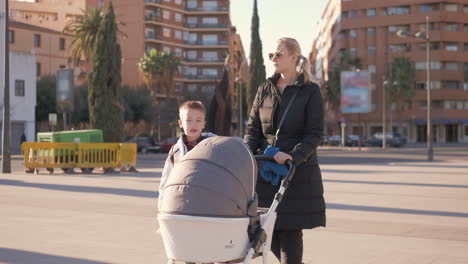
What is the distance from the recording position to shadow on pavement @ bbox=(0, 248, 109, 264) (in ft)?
22.3

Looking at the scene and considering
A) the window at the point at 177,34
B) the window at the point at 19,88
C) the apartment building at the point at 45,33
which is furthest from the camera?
the window at the point at 177,34

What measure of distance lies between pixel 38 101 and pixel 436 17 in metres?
51.6

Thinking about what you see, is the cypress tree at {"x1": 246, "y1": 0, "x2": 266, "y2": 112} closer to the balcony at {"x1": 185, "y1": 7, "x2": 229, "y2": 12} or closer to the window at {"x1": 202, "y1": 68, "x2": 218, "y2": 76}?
the window at {"x1": 202, "y1": 68, "x2": 218, "y2": 76}

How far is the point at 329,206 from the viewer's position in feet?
41.2

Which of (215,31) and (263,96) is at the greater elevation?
(215,31)

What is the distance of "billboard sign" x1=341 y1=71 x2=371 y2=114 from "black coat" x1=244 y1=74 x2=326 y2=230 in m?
61.4

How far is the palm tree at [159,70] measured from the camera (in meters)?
79.1

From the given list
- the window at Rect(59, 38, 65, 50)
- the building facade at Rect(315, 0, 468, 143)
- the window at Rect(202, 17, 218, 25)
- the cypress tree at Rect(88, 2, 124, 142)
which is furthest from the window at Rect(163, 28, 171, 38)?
the cypress tree at Rect(88, 2, 124, 142)

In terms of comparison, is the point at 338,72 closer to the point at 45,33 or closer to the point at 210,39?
the point at 210,39

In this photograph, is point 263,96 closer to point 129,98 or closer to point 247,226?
point 247,226

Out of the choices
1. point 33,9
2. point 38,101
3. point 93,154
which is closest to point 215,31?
point 33,9

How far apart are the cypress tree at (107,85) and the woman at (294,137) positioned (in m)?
30.9

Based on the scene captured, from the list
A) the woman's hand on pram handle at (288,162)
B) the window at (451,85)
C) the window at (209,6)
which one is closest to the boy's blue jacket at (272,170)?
the woman's hand on pram handle at (288,162)

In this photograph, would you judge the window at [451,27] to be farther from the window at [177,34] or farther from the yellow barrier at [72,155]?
the yellow barrier at [72,155]
